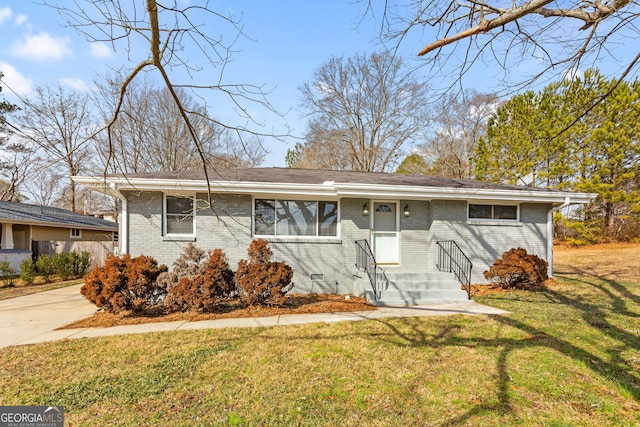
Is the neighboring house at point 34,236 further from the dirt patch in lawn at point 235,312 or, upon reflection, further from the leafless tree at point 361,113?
the leafless tree at point 361,113

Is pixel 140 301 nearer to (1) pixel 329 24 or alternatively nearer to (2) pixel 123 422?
(2) pixel 123 422

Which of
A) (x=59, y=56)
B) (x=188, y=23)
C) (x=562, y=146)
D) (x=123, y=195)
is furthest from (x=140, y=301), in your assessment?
(x=562, y=146)

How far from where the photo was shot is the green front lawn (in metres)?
3.05

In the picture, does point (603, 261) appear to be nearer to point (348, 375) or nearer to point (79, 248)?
point (348, 375)

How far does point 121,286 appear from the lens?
6.23 metres

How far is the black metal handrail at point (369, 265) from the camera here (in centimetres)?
766

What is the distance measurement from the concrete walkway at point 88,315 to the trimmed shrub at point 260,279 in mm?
610

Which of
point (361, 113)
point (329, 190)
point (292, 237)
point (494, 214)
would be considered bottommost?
point (292, 237)

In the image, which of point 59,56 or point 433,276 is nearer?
point 59,56

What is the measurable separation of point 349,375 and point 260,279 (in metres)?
3.32

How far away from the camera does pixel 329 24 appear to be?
503cm

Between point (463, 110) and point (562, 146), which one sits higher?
point (463, 110)

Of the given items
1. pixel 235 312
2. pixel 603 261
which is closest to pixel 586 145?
pixel 603 261

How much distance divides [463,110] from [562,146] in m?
6.64
